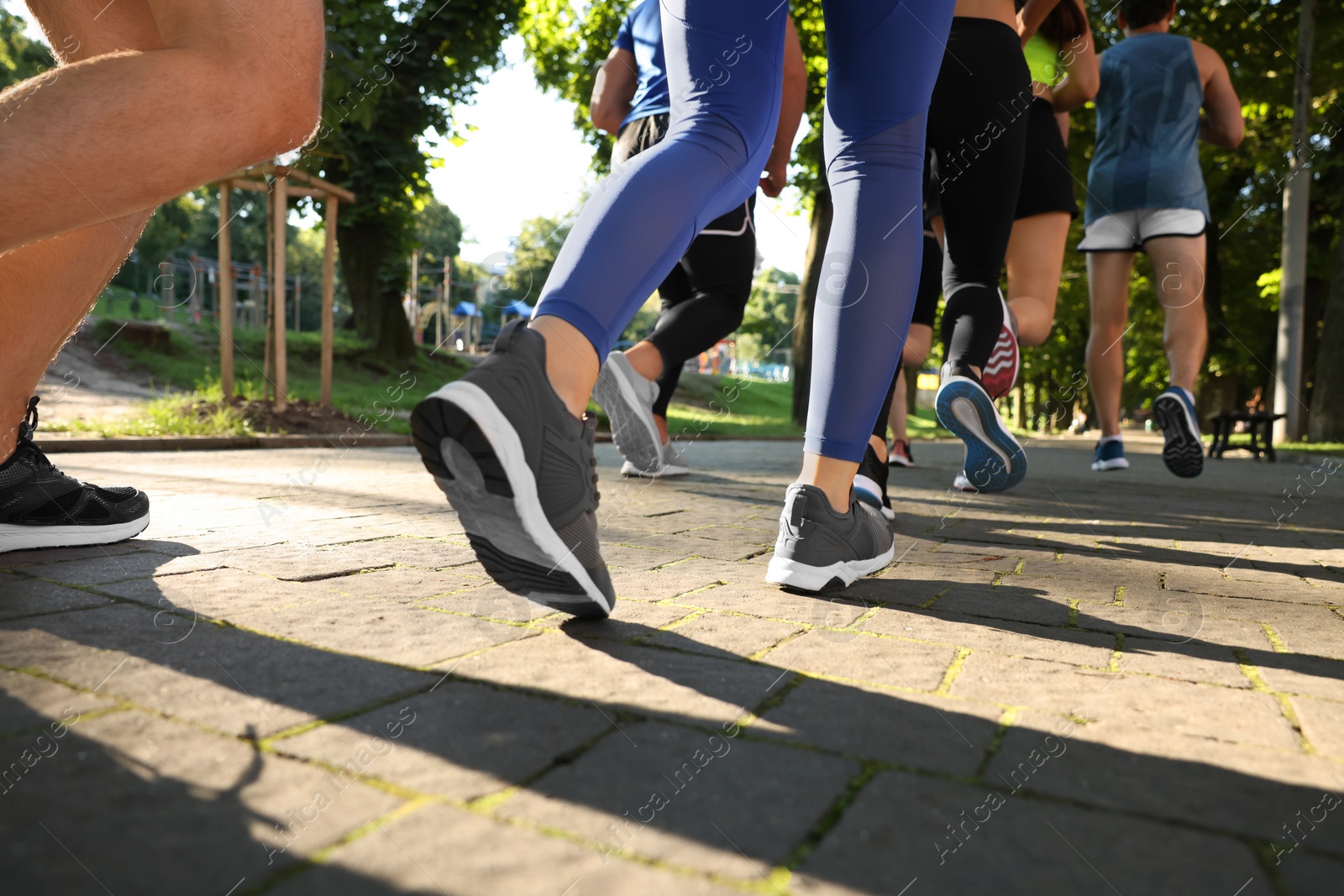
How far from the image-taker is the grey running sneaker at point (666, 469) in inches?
202

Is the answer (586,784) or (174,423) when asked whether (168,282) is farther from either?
(586,784)

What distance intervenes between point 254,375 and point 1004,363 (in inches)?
446

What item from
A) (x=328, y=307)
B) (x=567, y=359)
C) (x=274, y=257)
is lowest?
(x=567, y=359)

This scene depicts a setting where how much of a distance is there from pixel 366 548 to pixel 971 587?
5.08 feet

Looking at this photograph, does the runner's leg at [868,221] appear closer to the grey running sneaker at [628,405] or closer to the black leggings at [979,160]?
the black leggings at [979,160]

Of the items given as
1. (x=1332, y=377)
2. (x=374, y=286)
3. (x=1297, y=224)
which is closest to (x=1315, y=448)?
(x=1332, y=377)

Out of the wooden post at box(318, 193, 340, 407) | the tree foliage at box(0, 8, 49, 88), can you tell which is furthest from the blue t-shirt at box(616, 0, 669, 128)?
the tree foliage at box(0, 8, 49, 88)

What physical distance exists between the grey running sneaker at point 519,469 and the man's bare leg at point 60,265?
3.75 feet

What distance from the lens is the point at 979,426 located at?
2955mm

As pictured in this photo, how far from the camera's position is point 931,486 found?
538cm

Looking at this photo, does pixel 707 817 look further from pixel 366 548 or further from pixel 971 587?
pixel 366 548

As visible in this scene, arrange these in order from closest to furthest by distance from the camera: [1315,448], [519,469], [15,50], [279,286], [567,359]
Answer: [519,469] → [567,359] → [279,286] → [1315,448] → [15,50]

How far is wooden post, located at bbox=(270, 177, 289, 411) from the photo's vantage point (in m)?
8.45

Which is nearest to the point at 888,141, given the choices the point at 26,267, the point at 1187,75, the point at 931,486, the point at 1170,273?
the point at 26,267
